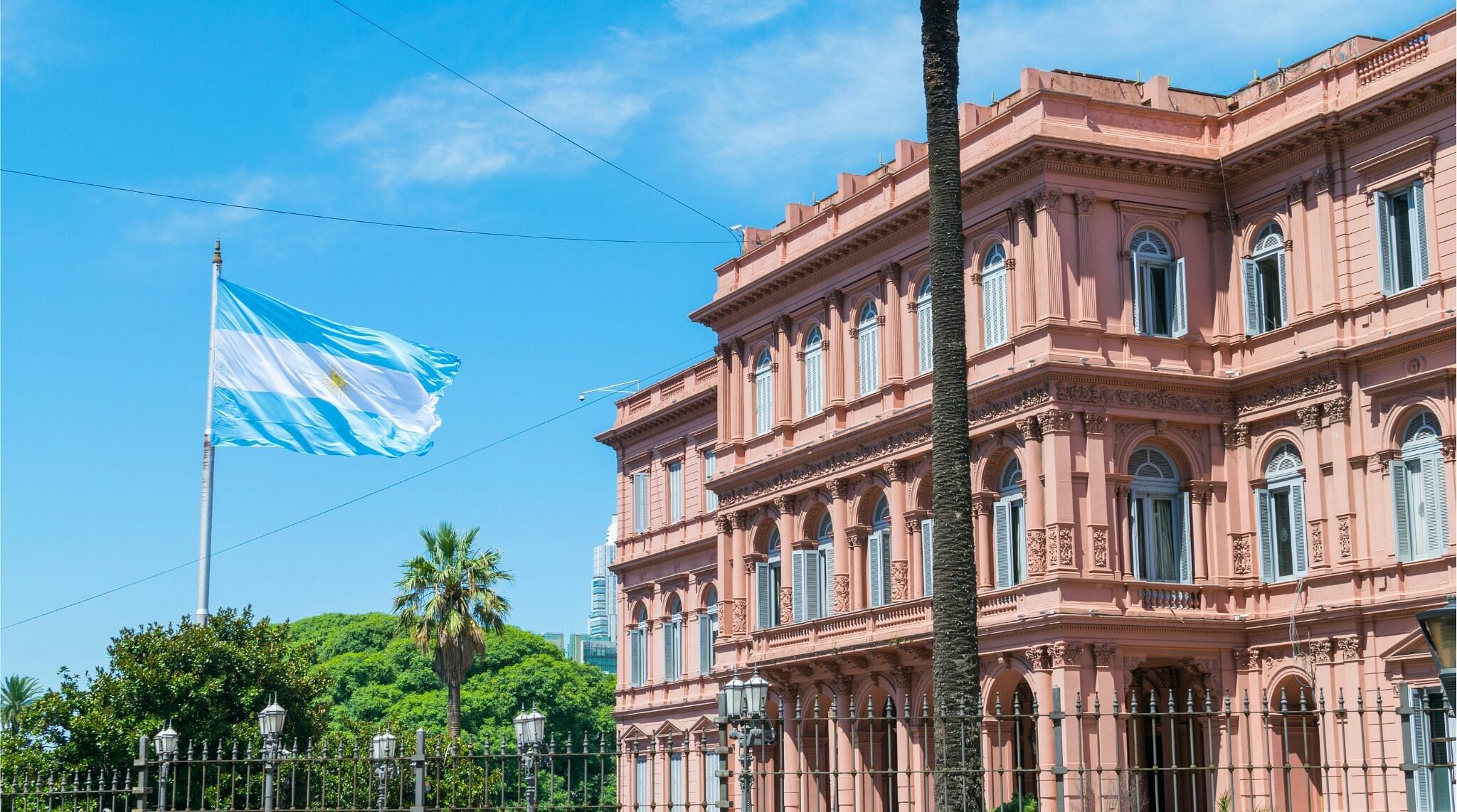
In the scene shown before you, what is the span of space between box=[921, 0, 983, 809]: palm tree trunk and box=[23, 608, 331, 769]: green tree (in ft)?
73.8

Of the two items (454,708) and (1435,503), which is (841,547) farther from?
(454,708)

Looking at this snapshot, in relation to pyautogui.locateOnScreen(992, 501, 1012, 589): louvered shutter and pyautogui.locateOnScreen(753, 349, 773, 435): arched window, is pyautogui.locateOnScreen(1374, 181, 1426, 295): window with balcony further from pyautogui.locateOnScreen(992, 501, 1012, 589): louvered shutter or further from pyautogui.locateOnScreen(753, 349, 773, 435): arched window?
pyautogui.locateOnScreen(753, 349, 773, 435): arched window

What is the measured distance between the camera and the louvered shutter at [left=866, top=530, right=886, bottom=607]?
3809cm

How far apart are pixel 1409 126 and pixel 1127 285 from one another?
5621 millimetres

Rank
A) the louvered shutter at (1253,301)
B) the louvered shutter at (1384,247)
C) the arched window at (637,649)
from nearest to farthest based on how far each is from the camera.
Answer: the louvered shutter at (1384,247) → the louvered shutter at (1253,301) → the arched window at (637,649)

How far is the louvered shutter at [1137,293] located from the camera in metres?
34.2

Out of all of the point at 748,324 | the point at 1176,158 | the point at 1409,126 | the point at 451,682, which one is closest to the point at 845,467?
the point at 748,324

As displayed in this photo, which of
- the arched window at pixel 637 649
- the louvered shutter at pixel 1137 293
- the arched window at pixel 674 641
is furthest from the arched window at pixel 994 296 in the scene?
the arched window at pixel 637 649

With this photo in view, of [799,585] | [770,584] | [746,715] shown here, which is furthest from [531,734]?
[770,584]

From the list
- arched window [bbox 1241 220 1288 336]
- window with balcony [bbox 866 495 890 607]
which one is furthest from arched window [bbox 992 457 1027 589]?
arched window [bbox 1241 220 1288 336]

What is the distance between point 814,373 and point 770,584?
5.02 m

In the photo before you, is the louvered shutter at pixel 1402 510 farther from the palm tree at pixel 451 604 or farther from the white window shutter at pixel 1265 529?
the palm tree at pixel 451 604

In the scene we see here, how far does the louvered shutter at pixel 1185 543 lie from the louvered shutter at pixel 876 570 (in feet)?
21.2

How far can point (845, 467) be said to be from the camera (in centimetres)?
3900
